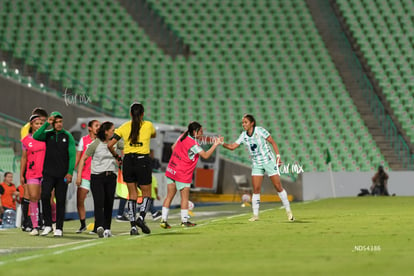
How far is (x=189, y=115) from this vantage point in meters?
41.7

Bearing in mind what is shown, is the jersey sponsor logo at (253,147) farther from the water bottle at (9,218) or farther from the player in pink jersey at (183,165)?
the water bottle at (9,218)

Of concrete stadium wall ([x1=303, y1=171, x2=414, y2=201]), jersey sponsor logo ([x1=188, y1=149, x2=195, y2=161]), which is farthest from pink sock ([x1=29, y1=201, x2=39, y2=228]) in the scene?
concrete stadium wall ([x1=303, y1=171, x2=414, y2=201])

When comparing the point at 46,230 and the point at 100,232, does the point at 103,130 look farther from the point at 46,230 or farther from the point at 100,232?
the point at 46,230

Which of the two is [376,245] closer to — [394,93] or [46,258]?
[46,258]

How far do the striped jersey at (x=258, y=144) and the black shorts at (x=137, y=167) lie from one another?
3.74 metres

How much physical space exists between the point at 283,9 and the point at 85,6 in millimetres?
9551

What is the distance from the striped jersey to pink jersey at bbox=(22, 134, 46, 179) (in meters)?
3.75

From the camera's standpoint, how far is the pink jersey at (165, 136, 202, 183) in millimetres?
17281

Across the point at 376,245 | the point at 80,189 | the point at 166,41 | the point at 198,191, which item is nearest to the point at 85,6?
the point at 166,41

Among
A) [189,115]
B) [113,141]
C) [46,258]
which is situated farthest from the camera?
[189,115]

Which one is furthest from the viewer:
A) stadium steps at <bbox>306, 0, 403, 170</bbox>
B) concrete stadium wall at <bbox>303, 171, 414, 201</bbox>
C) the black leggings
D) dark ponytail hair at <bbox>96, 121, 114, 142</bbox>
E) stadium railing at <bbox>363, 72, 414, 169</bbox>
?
stadium steps at <bbox>306, 0, 403, 170</bbox>

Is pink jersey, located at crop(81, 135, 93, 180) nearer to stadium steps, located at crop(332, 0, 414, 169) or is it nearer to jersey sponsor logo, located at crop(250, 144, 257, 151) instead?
jersey sponsor logo, located at crop(250, 144, 257, 151)

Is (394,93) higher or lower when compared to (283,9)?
lower

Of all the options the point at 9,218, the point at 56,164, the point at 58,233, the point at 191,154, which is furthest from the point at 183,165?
the point at 9,218
